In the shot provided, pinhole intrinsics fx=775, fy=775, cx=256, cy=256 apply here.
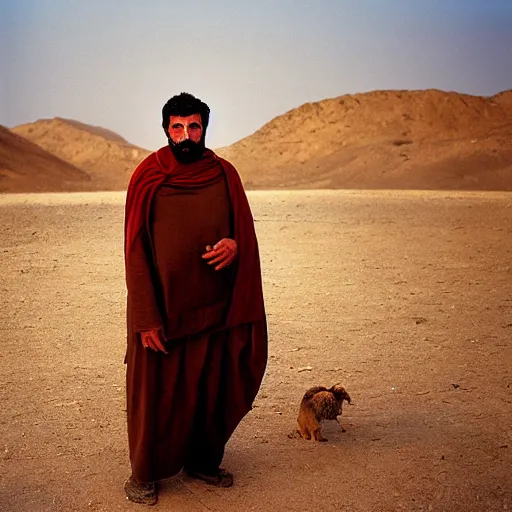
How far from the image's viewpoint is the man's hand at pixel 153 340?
141 inches

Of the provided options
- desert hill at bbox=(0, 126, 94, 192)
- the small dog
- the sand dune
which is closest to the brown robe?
the small dog

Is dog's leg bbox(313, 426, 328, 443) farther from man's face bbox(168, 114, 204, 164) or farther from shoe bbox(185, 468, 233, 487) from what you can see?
man's face bbox(168, 114, 204, 164)

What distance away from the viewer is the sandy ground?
4035 millimetres

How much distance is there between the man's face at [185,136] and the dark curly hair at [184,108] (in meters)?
0.02

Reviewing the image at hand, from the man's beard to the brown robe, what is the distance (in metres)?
0.13

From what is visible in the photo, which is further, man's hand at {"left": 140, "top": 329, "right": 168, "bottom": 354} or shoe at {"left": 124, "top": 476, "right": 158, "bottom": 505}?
shoe at {"left": 124, "top": 476, "right": 158, "bottom": 505}

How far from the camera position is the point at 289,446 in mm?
4590

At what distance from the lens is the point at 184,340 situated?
377 centimetres

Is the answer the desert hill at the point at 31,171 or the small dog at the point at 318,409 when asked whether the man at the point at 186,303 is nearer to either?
the small dog at the point at 318,409

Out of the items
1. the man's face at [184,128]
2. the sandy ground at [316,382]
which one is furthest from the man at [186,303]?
the sandy ground at [316,382]

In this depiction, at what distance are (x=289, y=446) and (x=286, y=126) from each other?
2641 inches

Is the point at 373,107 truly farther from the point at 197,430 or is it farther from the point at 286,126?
the point at 197,430

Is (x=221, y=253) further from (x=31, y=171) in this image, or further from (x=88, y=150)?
(x=88, y=150)

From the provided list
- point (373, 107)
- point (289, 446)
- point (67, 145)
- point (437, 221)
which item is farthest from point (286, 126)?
point (289, 446)
